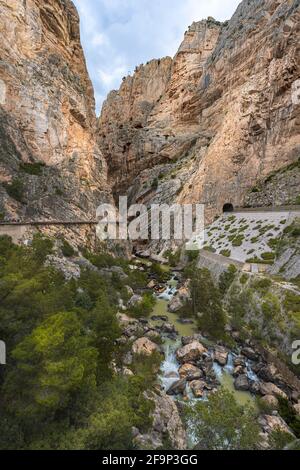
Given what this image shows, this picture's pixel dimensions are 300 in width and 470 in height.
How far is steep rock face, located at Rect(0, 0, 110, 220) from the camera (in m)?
26.5

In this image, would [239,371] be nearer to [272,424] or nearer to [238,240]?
[272,424]

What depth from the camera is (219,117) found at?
5444cm

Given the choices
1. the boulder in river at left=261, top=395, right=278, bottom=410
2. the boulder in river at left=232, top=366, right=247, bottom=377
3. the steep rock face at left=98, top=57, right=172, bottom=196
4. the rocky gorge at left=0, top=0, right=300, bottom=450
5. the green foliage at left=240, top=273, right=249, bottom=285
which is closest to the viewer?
the rocky gorge at left=0, top=0, right=300, bottom=450

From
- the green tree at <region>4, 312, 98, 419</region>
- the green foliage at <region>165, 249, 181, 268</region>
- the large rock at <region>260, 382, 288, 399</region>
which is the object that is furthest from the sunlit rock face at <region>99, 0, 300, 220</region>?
the green tree at <region>4, 312, 98, 419</region>

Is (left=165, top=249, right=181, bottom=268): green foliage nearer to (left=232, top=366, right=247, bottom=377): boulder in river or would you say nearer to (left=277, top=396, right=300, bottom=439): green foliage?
(left=232, top=366, right=247, bottom=377): boulder in river

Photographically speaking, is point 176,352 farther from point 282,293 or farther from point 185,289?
point 185,289

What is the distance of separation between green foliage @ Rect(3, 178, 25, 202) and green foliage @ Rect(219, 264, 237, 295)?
2061cm

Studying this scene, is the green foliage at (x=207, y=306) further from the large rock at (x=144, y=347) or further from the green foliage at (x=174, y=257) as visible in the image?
the green foliage at (x=174, y=257)

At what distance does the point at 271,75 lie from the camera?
40.3 meters

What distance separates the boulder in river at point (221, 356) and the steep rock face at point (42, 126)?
20228mm

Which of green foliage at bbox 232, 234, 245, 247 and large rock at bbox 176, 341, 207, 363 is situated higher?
green foliage at bbox 232, 234, 245, 247

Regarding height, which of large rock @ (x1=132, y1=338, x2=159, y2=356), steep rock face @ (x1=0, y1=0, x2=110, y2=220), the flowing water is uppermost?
steep rock face @ (x1=0, y1=0, x2=110, y2=220)

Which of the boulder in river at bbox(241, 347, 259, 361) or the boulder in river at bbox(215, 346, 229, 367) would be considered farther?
the boulder in river at bbox(241, 347, 259, 361)
